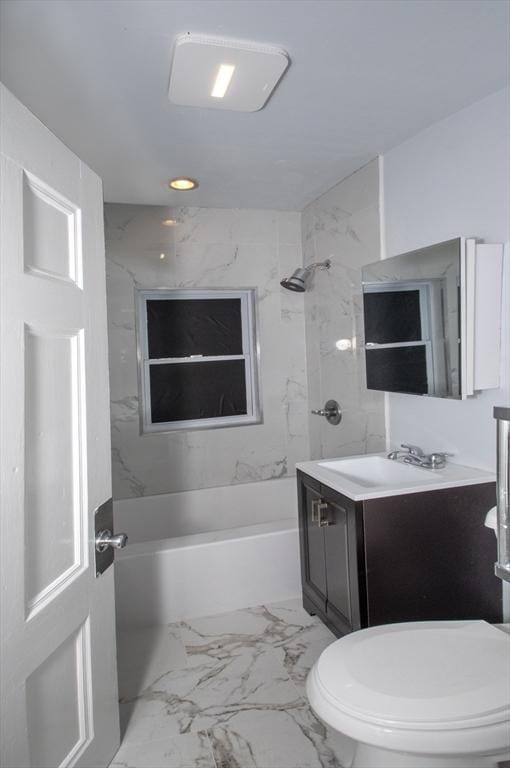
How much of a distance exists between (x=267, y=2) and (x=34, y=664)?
1.84m

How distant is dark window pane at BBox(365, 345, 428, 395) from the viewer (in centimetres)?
217

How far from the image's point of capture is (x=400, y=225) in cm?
245

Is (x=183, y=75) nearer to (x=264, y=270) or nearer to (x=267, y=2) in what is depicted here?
(x=267, y=2)

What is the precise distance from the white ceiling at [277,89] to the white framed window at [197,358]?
0.95m

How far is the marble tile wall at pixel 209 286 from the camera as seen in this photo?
324 centimetres

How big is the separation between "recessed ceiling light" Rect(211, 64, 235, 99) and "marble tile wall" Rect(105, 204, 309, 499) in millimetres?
1550

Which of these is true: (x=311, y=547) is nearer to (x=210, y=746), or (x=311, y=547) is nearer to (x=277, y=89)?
(x=210, y=746)

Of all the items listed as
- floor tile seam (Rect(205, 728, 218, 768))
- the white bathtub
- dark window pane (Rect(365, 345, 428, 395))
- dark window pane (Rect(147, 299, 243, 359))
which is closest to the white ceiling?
dark window pane (Rect(147, 299, 243, 359))

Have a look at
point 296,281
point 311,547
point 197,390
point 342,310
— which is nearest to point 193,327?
point 197,390

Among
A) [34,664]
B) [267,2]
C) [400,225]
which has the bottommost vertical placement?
[34,664]

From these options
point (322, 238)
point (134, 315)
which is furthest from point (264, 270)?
point (134, 315)

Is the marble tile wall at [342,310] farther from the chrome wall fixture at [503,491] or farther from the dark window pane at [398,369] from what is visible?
the chrome wall fixture at [503,491]

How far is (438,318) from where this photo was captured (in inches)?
80.3

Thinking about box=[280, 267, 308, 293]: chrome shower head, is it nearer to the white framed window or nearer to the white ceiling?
the white framed window
